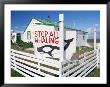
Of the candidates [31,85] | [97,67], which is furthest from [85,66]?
[31,85]

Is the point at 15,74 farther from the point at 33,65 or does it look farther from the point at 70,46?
the point at 70,46

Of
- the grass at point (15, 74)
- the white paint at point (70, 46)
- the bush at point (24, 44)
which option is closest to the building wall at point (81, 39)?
the white paint at point (70, 46)

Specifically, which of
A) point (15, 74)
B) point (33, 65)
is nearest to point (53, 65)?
point (33, 65)

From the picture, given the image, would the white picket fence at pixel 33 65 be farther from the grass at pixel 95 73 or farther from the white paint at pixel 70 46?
the grass at pixel 95 73

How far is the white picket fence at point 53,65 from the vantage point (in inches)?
142

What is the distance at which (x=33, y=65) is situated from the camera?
3.63 metres

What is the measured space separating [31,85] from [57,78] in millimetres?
145

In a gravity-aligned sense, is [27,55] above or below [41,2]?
below

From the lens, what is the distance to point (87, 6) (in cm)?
361

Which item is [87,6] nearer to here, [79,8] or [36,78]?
[79,8]

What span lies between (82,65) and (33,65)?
27cm

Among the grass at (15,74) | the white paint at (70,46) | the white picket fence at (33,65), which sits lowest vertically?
the grass at (15,74)

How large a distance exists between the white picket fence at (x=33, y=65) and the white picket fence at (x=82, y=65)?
→ 0.16 feet

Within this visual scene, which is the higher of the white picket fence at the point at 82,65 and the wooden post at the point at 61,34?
the wooden post at the point at 61,34
